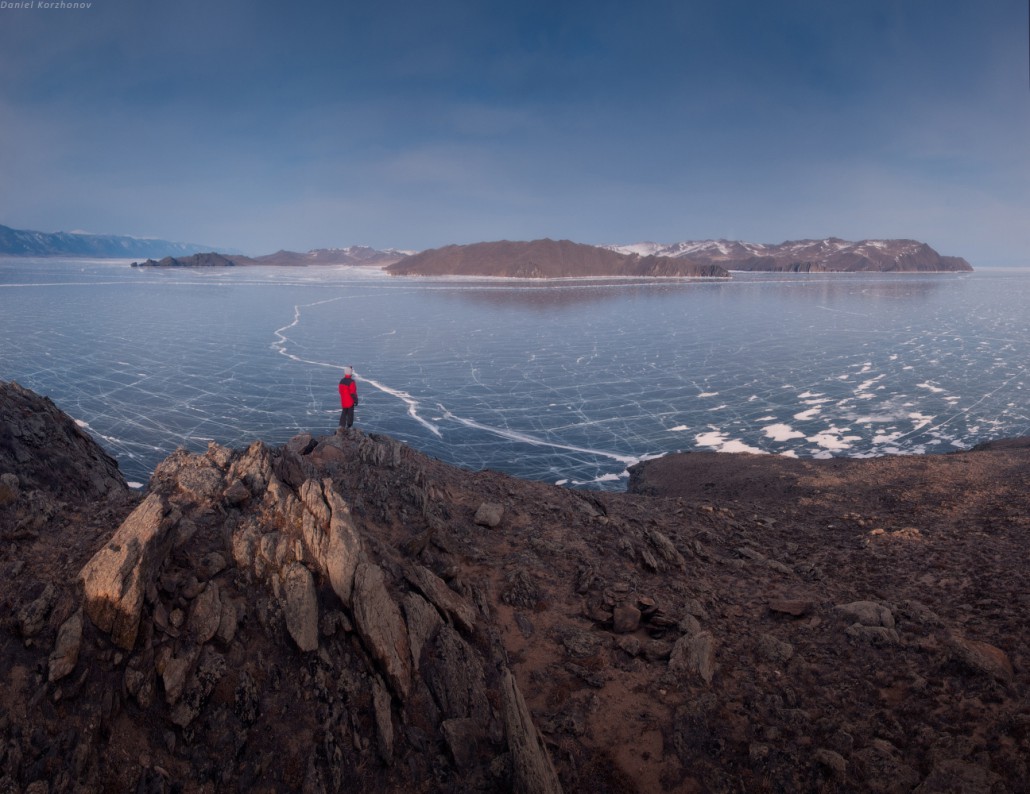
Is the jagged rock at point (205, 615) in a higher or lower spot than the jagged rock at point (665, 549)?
higher

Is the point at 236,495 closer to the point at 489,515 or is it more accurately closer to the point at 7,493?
the point at 7,493

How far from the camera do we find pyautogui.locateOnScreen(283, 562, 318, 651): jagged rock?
4594mm

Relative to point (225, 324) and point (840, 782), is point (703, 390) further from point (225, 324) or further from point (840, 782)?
point (225, 324)

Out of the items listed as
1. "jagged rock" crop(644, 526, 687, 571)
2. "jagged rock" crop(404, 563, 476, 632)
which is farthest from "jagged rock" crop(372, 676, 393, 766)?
"jagged rock" crop(644, 526, 687, 571)

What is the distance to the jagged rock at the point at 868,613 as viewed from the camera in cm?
566

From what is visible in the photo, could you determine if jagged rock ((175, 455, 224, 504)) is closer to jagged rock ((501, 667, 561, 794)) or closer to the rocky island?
the rocky island

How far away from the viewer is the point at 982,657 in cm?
479

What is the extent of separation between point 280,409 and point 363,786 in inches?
634

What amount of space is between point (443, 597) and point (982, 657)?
470cm

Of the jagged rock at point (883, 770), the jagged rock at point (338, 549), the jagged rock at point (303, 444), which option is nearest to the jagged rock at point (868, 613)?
the jagged rock at point (883, 770)

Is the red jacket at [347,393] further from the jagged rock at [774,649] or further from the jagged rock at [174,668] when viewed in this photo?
the jagged rock at [774,649]

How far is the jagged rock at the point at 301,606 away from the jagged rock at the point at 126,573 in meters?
1.04

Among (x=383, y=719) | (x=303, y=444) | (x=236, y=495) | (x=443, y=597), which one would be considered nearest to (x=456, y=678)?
(x=383, y=719)

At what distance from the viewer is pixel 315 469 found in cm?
770
